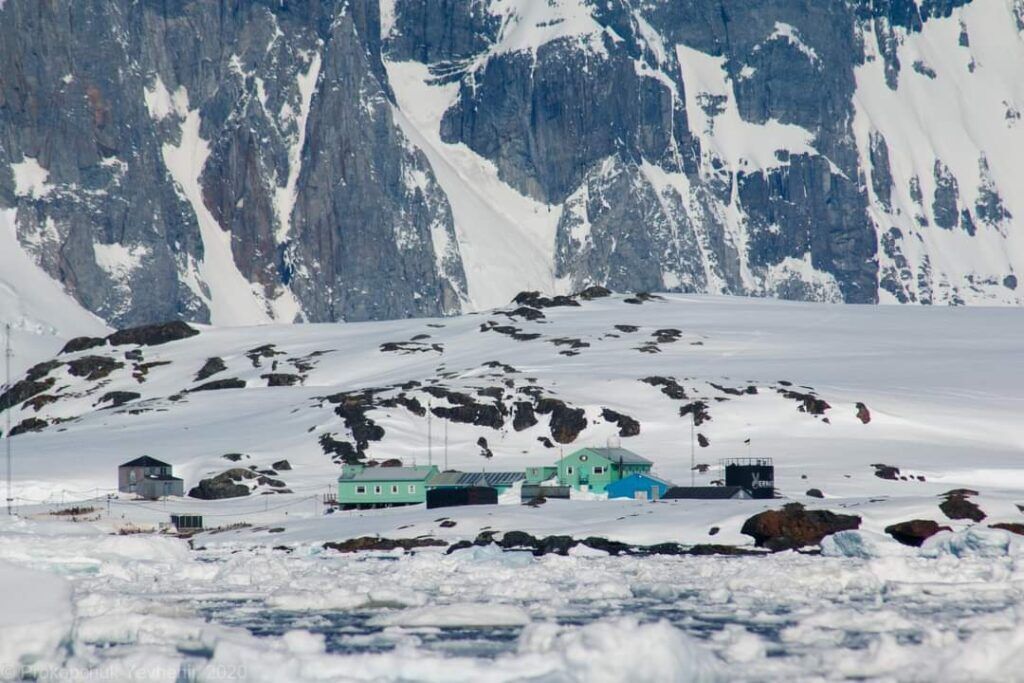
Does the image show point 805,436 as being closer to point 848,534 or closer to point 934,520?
point 934,520

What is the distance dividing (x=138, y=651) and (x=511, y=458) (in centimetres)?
10964

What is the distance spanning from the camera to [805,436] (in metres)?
147

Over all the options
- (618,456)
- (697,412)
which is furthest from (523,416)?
(618,456)

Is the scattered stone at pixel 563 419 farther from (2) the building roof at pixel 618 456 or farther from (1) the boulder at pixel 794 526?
(1) the boulder at pixel 794 526

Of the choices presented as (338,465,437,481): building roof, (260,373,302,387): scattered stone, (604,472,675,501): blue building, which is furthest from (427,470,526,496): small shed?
(260,373,302,387): scattered stone

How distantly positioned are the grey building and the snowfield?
6.63ft

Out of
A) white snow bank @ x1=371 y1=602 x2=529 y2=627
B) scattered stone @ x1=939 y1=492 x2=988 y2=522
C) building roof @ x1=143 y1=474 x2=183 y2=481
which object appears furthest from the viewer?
building roof @ x1=143 y1=474 x2=183 y2=481

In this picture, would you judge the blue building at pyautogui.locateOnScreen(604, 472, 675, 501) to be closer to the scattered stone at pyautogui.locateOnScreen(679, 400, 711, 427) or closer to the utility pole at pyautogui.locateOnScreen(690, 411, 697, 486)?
the utility pole at pyautogui.locateOnScreen(690, 411, 697, 486)

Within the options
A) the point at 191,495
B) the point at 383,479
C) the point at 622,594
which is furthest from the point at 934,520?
the point at 191,495

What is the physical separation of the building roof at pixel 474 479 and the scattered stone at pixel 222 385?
212 ft

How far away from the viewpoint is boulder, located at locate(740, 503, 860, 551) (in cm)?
7881

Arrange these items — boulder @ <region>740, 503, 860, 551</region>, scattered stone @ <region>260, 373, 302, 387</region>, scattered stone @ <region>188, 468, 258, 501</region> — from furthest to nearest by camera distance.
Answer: scattered stone @ <region>260, 373, 302, 387</region>, scattered stone @ <region>188, 468, 258, 501</region>, boulder @ <region>740, 503, 860, 551</region>

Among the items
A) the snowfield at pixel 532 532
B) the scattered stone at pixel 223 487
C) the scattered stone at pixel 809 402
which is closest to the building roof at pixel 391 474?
the snowfield at pixel 532 532

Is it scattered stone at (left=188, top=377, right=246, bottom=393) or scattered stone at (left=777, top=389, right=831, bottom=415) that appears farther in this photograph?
scattered stone at (left=188, top=377, right=246, bottom=393)
